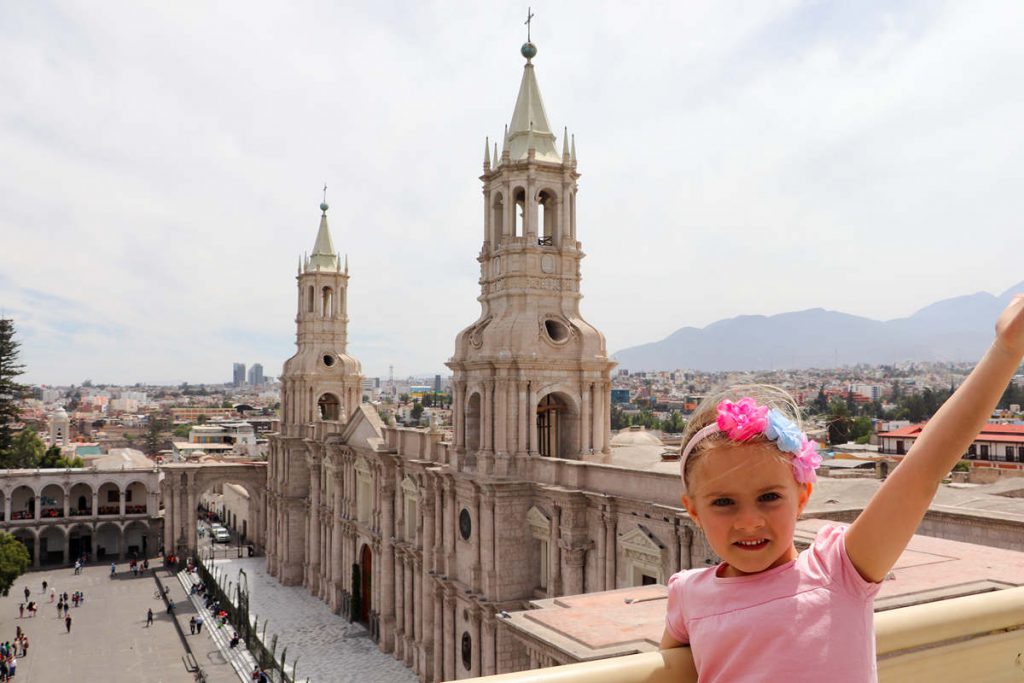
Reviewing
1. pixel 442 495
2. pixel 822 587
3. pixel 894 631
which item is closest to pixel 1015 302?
pixel 822 587

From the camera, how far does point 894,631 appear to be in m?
3.19

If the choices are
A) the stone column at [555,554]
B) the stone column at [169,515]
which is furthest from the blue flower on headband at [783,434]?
the stone column at [169,515]

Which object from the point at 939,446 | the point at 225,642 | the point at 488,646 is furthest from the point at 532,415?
the point at 225,642

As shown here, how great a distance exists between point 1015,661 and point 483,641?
23.0m

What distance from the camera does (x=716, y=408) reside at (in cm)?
300

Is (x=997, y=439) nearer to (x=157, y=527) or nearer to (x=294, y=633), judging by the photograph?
(x=294, y=633)

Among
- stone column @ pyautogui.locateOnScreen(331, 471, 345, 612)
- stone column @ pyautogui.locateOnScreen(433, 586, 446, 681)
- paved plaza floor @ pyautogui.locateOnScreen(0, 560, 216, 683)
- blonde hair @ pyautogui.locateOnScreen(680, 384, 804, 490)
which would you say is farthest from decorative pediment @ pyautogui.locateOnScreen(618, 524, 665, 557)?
stone column @ pyautogui.locateOnScreen(331, 471, 345, 612)

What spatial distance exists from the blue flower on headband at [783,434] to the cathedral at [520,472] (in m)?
16.0

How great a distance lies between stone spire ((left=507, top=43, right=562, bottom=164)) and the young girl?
24260 mm

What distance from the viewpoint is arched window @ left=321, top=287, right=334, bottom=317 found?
48.6 m

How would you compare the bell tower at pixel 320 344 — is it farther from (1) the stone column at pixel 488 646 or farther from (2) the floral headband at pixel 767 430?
(2) the floral headband at pixel 767 430

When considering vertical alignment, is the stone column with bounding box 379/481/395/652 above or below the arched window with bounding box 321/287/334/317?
below

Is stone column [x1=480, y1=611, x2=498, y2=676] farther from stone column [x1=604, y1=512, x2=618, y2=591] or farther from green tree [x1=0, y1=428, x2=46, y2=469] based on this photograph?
green tree [x1=0, y1=428, x2=46, y2=469]

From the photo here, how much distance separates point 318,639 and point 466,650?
43.7ft
